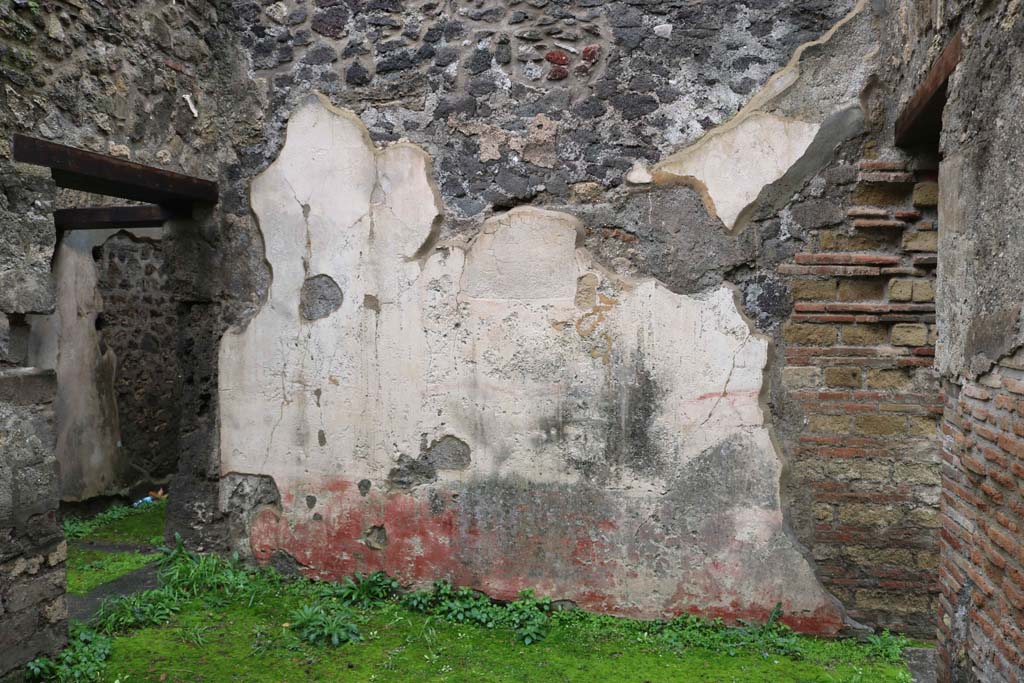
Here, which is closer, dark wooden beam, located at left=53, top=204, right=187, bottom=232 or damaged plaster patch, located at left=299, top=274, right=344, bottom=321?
damaged plaster patch, located at left=299, top=274, right=344, bottom=321

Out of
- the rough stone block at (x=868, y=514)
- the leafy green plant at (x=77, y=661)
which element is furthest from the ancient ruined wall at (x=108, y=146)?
the rough stone block at (x=868, y=514)

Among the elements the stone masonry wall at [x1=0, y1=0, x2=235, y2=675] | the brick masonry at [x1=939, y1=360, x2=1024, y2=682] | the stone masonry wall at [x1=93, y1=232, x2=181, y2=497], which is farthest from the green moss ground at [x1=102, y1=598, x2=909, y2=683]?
the stone masonry wall at [x1=93, y1=232, x2=181, y2=497]

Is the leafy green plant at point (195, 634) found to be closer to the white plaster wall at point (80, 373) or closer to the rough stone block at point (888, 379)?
the white plaster wall at point (80, 373)

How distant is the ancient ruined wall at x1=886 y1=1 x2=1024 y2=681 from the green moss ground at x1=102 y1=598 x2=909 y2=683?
0.72m

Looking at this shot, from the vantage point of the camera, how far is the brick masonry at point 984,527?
6.79 ft

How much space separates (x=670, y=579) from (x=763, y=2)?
8.94 feet

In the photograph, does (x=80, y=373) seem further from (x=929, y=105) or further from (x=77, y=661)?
(x=929, y=105)

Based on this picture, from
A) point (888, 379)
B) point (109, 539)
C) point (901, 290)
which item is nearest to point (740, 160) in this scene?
point (901, 290)

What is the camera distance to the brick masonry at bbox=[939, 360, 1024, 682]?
2.07 metres

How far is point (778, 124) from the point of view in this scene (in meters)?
3.43

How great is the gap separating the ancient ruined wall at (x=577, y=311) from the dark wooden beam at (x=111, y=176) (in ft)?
0.79

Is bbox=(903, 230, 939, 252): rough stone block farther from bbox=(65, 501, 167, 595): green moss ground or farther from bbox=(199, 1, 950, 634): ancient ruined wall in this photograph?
bbox=(65, 501, 167, 595): green moss ground

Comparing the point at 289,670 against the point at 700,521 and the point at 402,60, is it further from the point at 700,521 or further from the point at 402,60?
the point at 402,60

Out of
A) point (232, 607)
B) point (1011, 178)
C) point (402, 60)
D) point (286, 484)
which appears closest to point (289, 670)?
point (232, 607)
